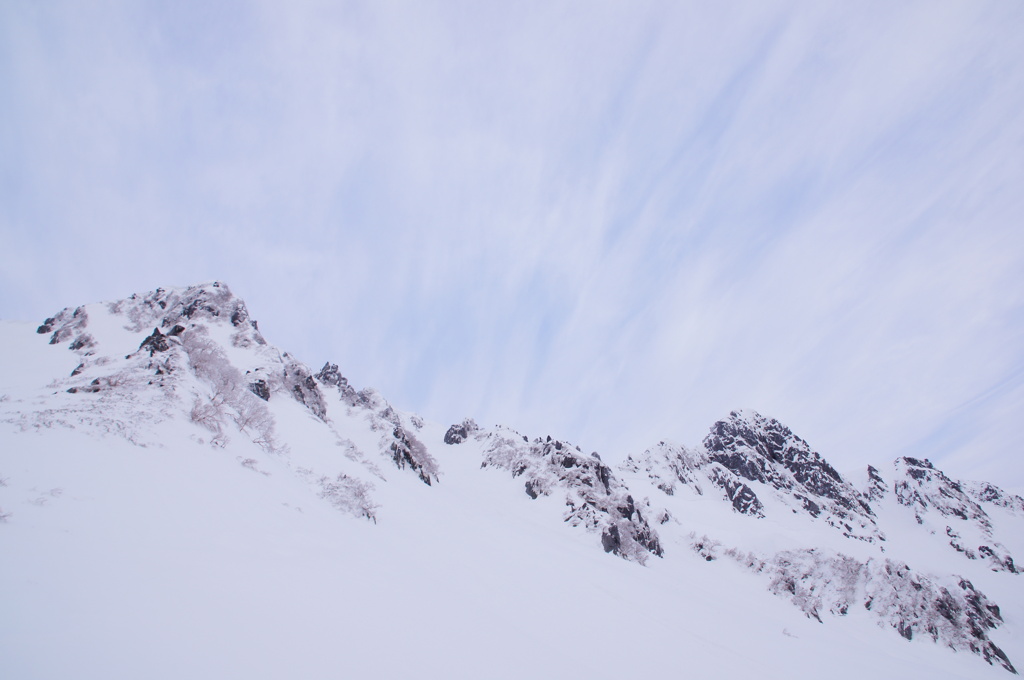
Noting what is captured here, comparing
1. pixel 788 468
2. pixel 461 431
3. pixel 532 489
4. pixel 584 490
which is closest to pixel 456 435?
pixel 461 431

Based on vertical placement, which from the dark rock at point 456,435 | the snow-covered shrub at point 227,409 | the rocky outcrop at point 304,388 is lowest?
the snow-covered shrub at point 227,409

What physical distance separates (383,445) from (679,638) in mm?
28052

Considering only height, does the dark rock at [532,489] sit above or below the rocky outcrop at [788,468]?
below

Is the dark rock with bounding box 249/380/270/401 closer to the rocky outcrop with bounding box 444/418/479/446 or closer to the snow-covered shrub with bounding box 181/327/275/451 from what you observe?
the snow-covered shrub with bounding box 181/327/275/451

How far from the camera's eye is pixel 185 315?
1662 inches

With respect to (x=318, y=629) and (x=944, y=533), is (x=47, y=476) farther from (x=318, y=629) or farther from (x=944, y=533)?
(x=944, y=533)

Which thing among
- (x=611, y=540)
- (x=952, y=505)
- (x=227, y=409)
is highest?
(x=952, y=505)

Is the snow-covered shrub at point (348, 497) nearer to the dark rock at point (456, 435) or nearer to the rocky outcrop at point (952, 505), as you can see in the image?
the dark rock at point (456, 435)

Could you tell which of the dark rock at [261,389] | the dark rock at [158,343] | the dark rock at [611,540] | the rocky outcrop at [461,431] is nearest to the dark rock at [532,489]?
the dark rock at [611,540]

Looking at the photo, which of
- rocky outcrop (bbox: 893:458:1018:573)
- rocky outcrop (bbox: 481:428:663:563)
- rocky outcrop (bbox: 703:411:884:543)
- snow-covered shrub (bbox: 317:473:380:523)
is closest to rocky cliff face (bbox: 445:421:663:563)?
rocky outcrop (bbox: 481:428:663:563)

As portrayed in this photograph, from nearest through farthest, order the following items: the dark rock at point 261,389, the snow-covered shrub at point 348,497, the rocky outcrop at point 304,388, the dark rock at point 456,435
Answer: the snow-covered shrub at point 348,497, the dark rock at point 261,389, the rocky outcrop at point 304,388, the dark rock at point 456,435

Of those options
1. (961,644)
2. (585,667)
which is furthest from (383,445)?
(961,644)

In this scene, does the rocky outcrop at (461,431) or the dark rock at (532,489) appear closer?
the dark rock at (532,489)

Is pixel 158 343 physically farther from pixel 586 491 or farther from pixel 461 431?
pixel 461 431
